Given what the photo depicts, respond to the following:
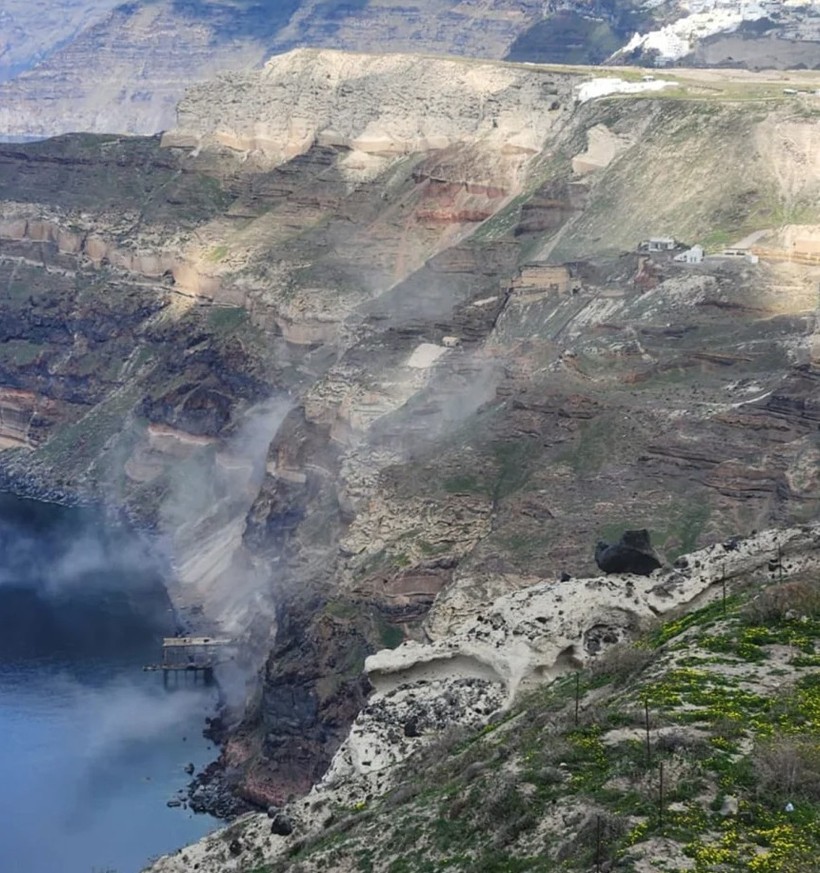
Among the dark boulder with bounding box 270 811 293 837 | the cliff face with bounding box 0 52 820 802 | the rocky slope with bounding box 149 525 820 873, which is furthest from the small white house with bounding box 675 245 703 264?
the dark boulder with bounding box 270 811 293 837

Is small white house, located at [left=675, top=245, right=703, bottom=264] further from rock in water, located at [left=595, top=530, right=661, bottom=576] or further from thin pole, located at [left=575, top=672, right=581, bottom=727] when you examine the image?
thin pole, located at [left=575, top=672, right=581, bottom=727]

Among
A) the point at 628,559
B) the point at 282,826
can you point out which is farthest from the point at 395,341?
the point at 282,826

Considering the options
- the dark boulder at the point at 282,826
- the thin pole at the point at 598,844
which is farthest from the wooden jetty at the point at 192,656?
the thin pole at the point at 598,844

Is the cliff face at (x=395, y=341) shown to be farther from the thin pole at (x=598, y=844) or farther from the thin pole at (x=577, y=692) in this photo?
the thin pole at (x=598, y=844)

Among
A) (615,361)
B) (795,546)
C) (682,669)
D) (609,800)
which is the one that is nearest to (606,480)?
(615,361)

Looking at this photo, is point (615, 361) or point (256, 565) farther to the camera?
point (256, 565)

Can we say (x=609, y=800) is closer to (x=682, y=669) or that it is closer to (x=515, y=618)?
(x=682, y=669)

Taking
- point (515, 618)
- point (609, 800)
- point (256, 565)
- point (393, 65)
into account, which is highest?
point (609, 800)
